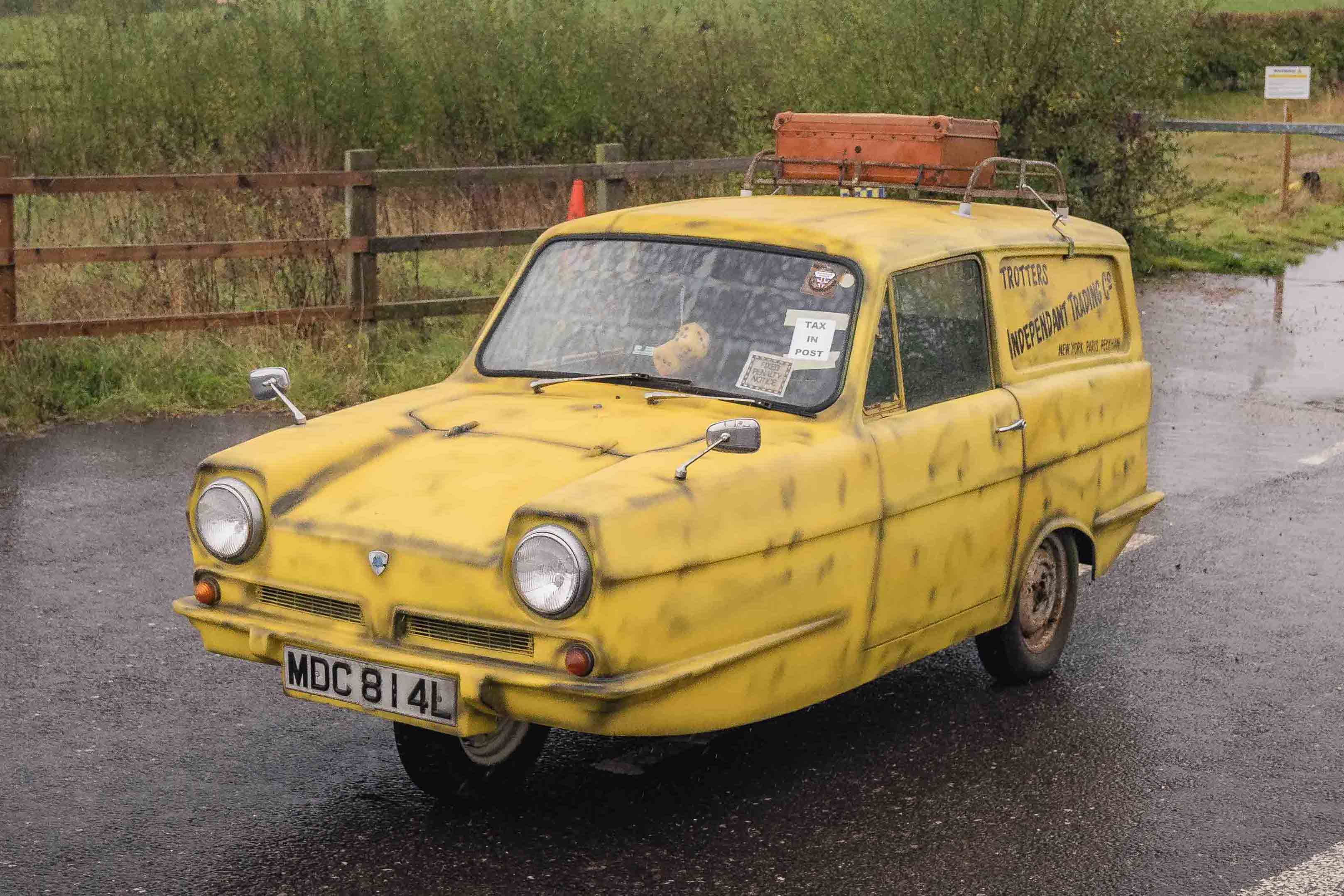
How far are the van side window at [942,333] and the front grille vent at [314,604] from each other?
188 centimetres

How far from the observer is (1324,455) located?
10.3 meters

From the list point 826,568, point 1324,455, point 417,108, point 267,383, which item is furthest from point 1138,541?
point 417,108

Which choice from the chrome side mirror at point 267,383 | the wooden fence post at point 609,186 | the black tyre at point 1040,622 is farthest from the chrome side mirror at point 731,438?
the wooden fence post at point 609,186

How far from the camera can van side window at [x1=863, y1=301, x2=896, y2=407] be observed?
5406mm

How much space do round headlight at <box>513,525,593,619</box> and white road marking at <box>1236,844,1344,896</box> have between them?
191cm

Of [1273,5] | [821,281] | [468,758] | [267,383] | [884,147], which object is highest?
[1273,5]

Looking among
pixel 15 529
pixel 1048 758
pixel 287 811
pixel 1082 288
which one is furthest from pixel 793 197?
pixel 15 529

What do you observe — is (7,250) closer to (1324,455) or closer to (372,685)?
(372,685)

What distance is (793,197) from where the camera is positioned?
657cm

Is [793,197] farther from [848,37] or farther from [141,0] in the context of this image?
[141,0]

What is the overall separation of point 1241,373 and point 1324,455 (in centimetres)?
283

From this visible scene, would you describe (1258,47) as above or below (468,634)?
above

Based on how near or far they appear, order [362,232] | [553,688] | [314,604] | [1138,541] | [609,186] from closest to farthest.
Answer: [553,688], [314,604], [1138,541], [362,232], [609,186]

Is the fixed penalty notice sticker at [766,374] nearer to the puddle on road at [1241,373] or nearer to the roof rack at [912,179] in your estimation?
the roof rack at [912,179]
